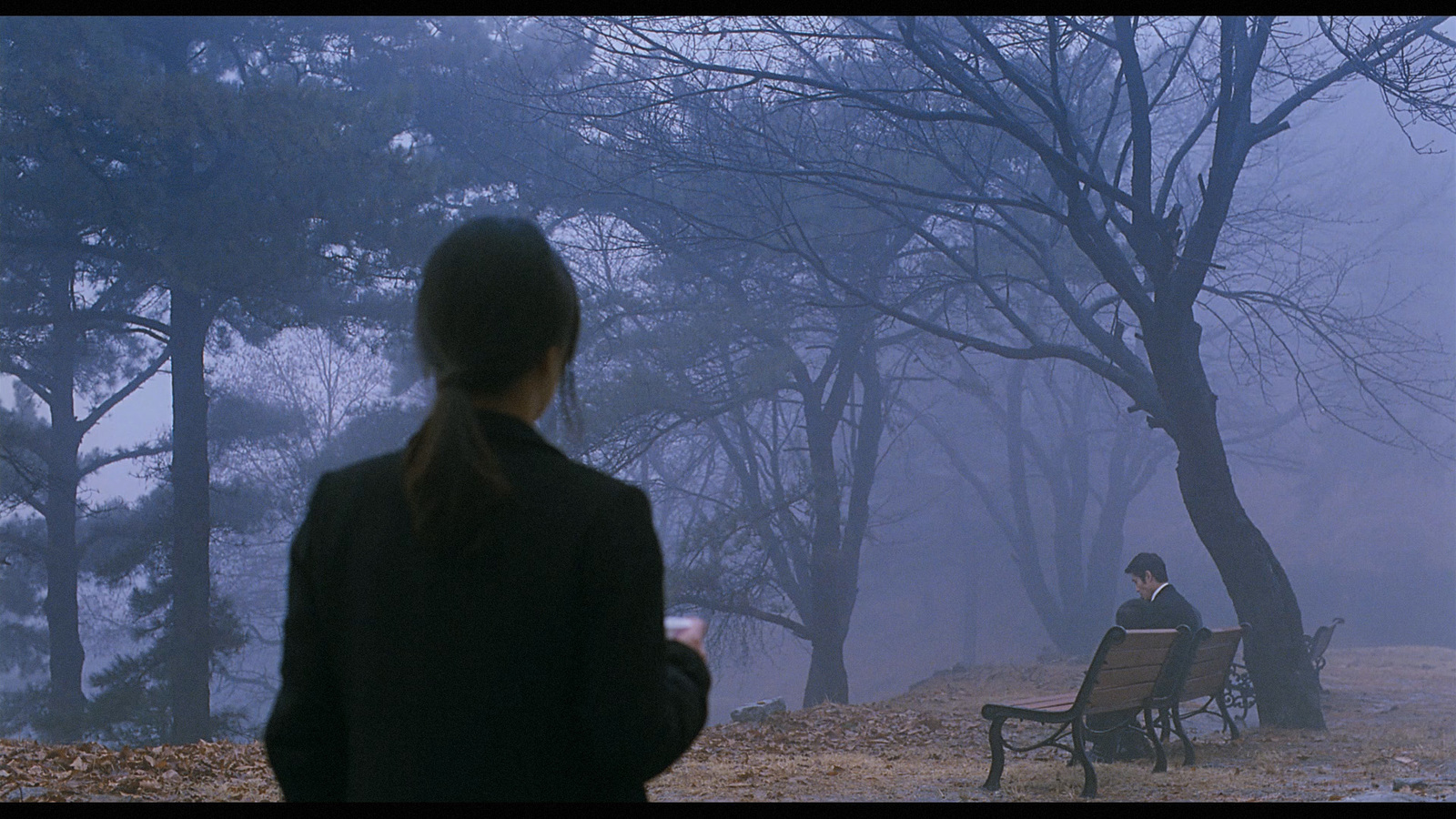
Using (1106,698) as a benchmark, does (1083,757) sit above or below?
below

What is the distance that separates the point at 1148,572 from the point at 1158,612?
18.8 inches

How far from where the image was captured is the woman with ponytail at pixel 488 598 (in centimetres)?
127

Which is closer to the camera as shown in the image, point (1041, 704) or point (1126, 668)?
point (1126, 668)

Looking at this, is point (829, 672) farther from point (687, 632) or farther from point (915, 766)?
point (687, 632)

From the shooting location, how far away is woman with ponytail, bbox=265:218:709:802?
50.2 inches

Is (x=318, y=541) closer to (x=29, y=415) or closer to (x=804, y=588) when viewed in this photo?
(x=804, y=588)

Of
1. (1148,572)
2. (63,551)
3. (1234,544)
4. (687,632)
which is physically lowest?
(687,632)

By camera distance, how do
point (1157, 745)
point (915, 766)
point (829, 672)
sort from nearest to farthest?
1. point (1157, 745)
2. point (915, 766)
3. point (829, 672)

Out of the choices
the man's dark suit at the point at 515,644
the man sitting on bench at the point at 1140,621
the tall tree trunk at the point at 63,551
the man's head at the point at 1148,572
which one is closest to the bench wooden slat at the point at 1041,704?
the man sitting on bench at the point at 1140,621

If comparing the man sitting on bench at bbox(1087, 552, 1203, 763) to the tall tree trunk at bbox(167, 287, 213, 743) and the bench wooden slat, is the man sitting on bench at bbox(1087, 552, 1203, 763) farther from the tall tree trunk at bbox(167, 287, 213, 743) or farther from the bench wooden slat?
the tall tree trunk at bbox(167, 287, 213, 743)

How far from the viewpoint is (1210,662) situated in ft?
25.6

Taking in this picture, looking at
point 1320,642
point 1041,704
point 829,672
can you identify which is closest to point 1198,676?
point 1041,704
